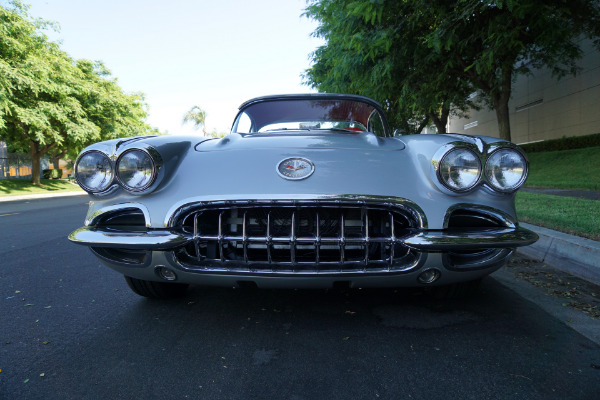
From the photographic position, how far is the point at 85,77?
88.5 feet

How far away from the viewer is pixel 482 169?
6.42 ft

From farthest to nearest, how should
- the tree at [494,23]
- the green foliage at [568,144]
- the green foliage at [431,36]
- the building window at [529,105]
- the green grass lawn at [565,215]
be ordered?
→ the building window at [529,105], the green foliage at [568,144], the green foliage at [431,36], the tree at [494,23], the green grass lawn at [565,215]

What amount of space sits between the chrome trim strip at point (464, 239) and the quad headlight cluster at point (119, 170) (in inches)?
53.3

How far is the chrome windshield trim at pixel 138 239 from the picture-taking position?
1.84 m

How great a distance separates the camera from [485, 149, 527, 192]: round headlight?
77.7 inches

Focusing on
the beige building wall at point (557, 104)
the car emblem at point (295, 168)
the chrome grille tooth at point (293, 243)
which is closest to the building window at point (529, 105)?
the beige building wall at point (557, 104)

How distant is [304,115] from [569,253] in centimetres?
255

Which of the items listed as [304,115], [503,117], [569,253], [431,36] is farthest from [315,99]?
[503,117]

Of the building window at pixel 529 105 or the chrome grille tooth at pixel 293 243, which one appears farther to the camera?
the building window at pixel 529 105

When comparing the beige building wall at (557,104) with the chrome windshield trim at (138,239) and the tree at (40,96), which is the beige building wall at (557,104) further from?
the tree at (40,96)

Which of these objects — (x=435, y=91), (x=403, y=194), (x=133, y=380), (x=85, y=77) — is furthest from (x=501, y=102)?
(x=85, y=77)

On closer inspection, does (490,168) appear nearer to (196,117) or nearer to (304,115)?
(304,115)

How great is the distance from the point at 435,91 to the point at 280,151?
962cm

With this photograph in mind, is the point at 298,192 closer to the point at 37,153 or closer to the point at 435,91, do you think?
the point at 435,91
